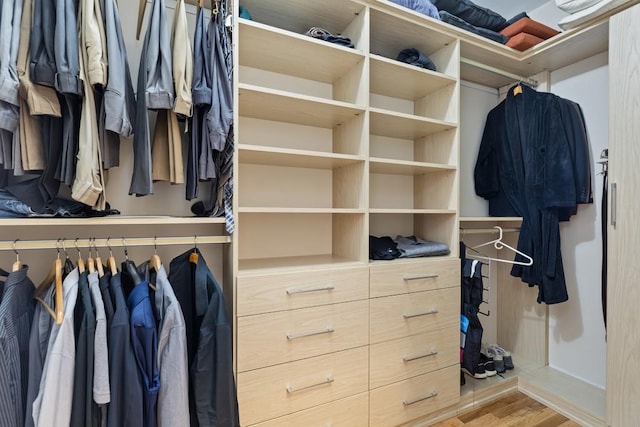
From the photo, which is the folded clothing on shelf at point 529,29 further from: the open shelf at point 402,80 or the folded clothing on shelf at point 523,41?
the open shelf at point 402,80

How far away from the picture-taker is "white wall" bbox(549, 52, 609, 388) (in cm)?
195

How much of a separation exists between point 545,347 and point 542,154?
1.37 m

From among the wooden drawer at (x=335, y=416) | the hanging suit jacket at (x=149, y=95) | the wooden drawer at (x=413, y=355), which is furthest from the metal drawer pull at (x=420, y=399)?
the hanging suit jacket at (x=149, y=95)

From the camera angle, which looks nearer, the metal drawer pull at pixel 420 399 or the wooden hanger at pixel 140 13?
the wooden hanger at pixel 140 13

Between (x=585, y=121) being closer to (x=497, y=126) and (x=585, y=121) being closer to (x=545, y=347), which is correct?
(x=497, y=126)

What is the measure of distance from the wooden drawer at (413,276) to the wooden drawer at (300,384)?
33 cm

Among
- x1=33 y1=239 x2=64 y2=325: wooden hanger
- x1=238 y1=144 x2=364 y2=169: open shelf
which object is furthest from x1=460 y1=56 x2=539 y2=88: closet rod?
x1=33 y1=239 x2=64 y2=325: wooden hanger

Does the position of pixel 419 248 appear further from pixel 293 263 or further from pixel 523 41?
pixel 523 41

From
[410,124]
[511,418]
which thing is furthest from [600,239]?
[410,124]

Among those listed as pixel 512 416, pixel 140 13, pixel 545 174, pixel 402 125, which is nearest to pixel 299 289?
pixel 402 125

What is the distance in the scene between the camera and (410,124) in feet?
5.94

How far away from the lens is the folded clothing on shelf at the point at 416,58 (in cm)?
179

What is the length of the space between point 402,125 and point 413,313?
3.51ft

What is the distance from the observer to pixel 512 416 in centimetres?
183
